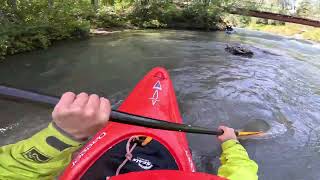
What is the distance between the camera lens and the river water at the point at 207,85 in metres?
4.82

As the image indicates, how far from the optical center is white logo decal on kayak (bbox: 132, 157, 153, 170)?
9.12ft

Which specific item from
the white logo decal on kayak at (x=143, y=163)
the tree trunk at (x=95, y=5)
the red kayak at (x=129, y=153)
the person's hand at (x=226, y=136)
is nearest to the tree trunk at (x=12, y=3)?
the tree trunk at (x=95, y=5)

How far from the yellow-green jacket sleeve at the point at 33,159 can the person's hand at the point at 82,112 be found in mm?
199

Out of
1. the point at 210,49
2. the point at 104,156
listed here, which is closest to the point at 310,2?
the point at 210,49

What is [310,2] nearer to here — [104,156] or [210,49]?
[210,49]

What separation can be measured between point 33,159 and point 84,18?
13.2 meters

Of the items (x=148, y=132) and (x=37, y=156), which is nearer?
(x=37, y=156)

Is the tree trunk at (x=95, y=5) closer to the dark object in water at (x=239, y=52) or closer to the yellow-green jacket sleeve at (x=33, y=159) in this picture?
the dark object in water at (x=239, y=52)

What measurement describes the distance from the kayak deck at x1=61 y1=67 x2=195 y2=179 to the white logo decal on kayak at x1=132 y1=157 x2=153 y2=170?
0.21 m

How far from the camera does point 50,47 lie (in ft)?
34.7

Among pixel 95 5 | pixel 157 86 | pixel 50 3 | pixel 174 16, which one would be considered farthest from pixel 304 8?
pixel 157 86

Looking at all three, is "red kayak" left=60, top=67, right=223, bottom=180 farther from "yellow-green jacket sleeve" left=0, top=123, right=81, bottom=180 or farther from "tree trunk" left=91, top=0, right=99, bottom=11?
"tree trunk" left=91, top=0, right=99, bottom=11

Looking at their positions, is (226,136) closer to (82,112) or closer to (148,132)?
(148,132)

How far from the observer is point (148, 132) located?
306 centimetres
